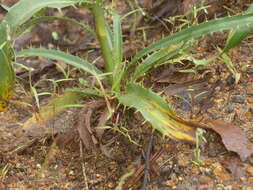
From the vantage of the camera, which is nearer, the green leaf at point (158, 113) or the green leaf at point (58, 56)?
the green leaf at point (158, 113)

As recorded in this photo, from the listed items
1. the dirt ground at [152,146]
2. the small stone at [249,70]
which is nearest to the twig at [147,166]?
the dirt ground at [152,146]

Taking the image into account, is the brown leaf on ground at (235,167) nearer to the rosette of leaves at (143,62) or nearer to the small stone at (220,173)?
the small stone at (220,173)

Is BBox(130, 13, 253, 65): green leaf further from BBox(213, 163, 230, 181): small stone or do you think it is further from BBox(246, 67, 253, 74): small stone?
BBox(213, 163, 230, 181): small stone

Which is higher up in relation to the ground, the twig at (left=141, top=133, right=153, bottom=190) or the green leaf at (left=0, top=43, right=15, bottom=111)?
the green leaf at (left=0, top=43, right=15, bottom=111)

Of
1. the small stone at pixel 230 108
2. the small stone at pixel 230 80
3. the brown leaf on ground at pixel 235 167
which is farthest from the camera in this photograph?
the small stone at pixel 230 80

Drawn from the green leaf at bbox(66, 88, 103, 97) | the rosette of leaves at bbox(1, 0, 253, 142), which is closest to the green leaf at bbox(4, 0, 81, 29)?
the rosette of leaves at bbox(1, 0, 253, 142)

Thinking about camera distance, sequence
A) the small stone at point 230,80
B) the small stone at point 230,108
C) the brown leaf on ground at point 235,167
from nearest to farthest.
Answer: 1. the brown leaf on ground at point 235,167
2. the small stone at point 230,108
3. the small stone at point 230,80

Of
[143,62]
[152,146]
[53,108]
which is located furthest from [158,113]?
[53,108]

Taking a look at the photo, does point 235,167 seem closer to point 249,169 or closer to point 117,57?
point 249,169
